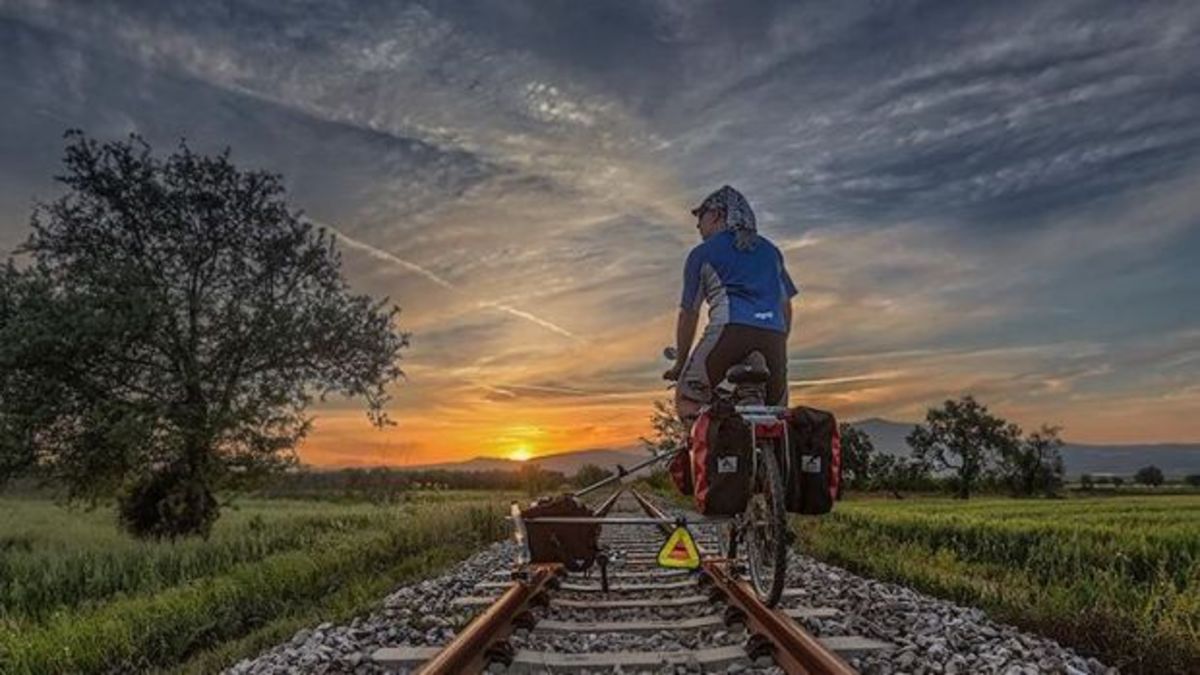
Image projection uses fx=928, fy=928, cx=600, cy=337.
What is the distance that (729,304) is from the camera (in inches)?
239

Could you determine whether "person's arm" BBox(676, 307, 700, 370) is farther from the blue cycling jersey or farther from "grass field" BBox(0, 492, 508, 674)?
"grass field" BBox(0, 492, 508, 674)

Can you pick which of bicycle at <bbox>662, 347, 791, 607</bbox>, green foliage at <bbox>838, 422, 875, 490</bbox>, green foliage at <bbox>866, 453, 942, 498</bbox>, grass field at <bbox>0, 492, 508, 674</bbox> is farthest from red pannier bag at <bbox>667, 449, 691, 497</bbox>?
green foliage at <bbox>866, 453, 942, 498</bbox>

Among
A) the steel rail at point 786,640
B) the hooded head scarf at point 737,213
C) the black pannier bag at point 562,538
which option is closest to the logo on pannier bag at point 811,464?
the steel rail at point 786,640

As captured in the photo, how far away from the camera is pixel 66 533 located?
20625 millimetres

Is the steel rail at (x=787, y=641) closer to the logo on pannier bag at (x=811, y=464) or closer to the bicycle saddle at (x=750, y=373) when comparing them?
the logo on pannier bag at (x=811, y=464)

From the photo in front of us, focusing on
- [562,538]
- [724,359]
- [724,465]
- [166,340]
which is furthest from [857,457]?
[724,465]

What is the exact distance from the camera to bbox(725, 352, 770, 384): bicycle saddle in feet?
19.2

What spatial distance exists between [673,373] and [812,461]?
1287mm

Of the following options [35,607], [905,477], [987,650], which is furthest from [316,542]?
[905,477]

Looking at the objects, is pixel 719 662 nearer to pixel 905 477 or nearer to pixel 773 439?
pixel 773 439

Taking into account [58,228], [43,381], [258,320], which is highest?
[58,228]

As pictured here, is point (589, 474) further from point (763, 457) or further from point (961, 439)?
point (961, 439)

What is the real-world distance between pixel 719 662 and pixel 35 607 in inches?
338

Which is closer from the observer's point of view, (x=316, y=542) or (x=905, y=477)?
(x=316, y=542)
